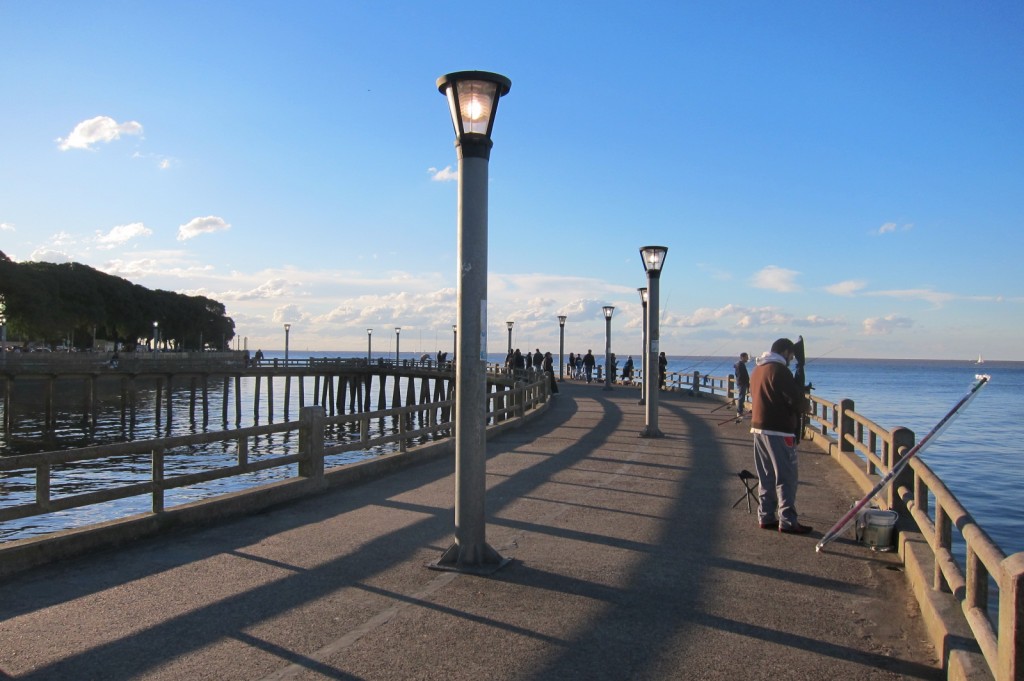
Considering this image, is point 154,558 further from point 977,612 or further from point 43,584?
point 977,612

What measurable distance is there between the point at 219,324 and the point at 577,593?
14182cm

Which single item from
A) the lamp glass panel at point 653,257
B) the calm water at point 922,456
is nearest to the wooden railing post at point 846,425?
the calm water at point 922,456

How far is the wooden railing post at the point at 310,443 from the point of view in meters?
10.8

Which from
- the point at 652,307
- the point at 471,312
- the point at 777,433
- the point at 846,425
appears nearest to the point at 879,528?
the point at 777,433

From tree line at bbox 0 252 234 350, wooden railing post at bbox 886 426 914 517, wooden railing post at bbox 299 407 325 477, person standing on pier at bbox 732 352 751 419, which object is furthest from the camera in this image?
tree line at bbox 0 252 234 350

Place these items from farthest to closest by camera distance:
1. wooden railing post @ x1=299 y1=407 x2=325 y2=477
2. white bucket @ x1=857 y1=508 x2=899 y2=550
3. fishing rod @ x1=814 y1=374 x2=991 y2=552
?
wooden railing post @ x1=299 y1=407 x2=325 y2=477
white bucket @ x1=857 y1=508 x2=899 y2=550
fishing rod @ x1=814 y1=374 x2=991 y2=552

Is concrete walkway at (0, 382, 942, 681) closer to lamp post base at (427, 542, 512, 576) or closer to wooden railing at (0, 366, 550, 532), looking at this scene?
lamp post base at (427, 542, 512, 576)

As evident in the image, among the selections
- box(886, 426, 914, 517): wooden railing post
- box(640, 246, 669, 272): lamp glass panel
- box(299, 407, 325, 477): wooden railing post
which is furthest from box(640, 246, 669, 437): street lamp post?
box(886, 426, 914, 517): wooden railing post

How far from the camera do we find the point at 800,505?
1009 cm

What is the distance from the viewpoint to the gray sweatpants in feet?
26.7

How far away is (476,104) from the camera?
6867mm

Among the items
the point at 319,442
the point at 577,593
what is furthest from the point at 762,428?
the point at 319,442

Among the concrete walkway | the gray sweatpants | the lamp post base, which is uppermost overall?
the gray sweatpants

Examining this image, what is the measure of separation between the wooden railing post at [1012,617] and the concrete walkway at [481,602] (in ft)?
4.59
